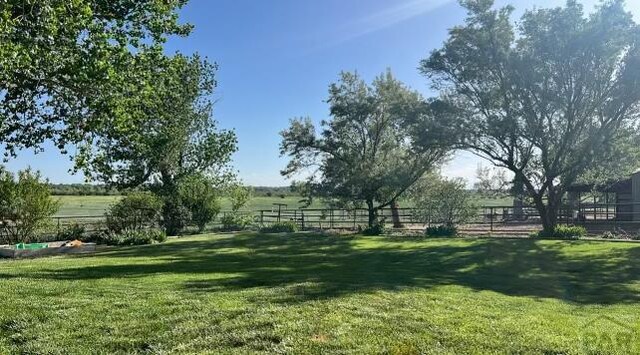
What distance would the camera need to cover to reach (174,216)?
2788 cm

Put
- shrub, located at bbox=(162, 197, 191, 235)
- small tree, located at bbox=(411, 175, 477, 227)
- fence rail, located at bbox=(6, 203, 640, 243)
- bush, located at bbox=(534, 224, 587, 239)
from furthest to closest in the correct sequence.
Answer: shrub, located at bbox=(162, 197, 191, 235) → small tree, located at bbox=(411, 175, 477, 227) → fence rail, located at bbox=(6, 203, 640, 243) → bush, located at bbox=(534, 224, 587, 239)

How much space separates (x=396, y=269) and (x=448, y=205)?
51.9 feet

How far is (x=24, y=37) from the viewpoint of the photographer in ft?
29.8

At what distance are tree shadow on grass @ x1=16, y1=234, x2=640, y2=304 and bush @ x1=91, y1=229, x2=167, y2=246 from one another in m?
3.37

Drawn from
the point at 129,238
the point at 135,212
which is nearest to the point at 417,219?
the point at 135,212

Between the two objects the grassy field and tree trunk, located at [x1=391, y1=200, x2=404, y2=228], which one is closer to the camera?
tree trunk, located at [x1=391, y1=200, x2=404, y2=228]

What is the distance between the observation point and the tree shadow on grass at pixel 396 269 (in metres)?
8.96

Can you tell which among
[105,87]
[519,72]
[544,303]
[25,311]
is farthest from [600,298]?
[519,72]

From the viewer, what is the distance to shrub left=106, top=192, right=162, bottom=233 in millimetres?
23734

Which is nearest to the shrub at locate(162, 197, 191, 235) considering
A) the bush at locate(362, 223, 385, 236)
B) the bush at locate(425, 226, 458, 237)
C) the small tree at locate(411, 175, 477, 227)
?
the bush at locate(362, 223, 385, 236)

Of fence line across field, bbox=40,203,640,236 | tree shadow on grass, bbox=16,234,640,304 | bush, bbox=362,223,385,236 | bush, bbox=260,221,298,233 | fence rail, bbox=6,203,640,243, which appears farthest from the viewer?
bush, bbox=260,221,298,233

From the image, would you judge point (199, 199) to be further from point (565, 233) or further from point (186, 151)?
point (565, 233)

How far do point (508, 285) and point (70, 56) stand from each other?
8.96 meters

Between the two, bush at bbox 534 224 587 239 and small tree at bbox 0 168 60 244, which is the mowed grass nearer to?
bush at bbox 534 224 587 239
